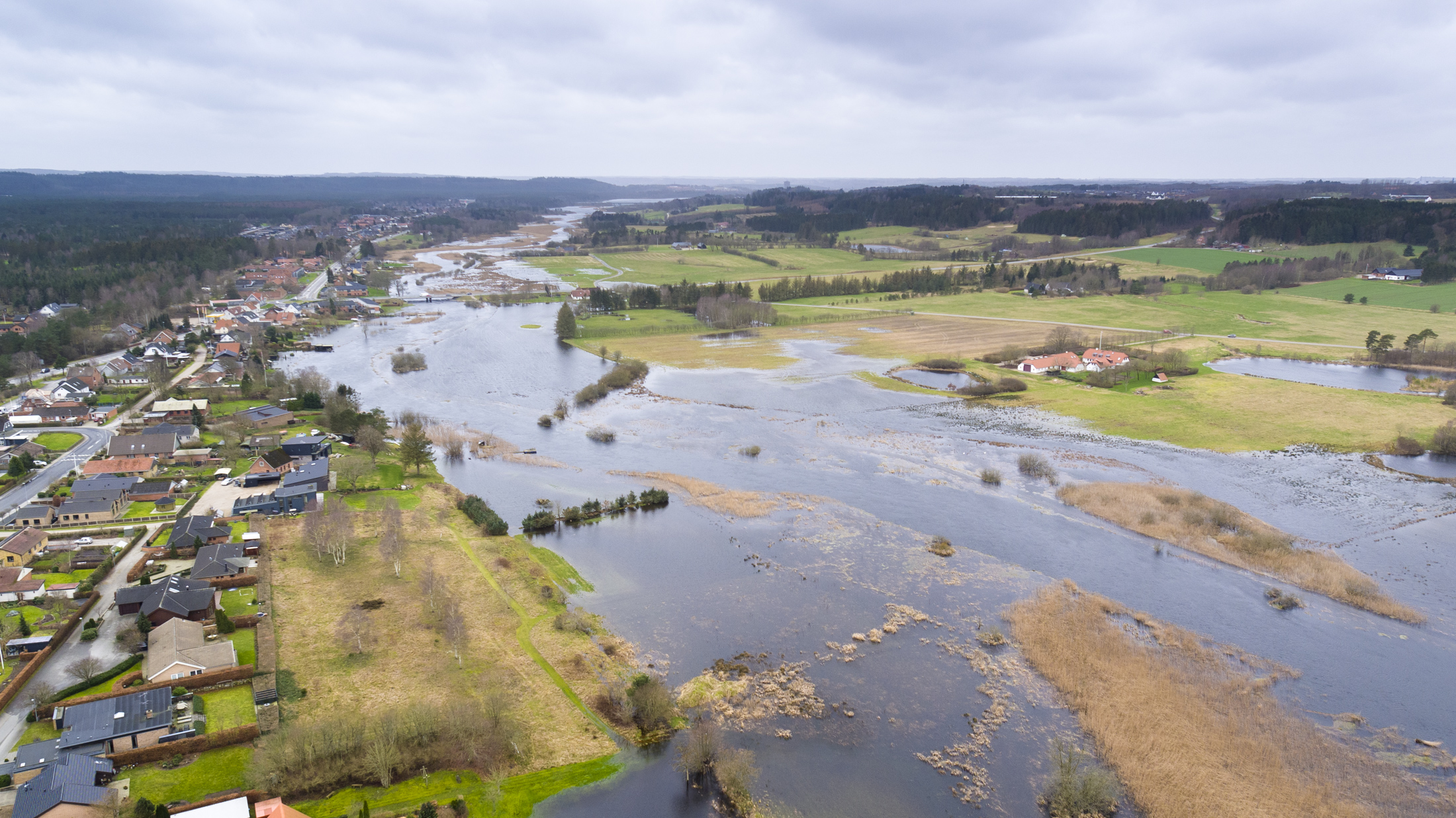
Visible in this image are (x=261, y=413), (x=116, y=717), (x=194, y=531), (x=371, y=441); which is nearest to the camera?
(x=116, y=717)

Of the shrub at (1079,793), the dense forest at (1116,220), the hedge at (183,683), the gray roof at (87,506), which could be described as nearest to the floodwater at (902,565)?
the shrub at (1079,793)

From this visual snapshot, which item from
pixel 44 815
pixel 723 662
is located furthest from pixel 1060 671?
pixel 44 815

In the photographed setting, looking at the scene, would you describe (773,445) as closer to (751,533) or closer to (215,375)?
(751,533)

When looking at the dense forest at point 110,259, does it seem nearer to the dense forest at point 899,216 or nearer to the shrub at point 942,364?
the shrub at point 942,364

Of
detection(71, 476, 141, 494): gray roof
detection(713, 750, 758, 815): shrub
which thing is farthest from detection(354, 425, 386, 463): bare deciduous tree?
detection(713, 750, 758, 815): shrub

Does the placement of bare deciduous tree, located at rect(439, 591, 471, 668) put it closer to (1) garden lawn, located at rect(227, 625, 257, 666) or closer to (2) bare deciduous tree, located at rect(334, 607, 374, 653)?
(2) bare deciduous tree, located at rect(334, 607, 374, 653)

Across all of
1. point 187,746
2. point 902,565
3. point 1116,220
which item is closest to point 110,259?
point 187,746

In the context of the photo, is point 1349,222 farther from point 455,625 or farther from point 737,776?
point 455,625
